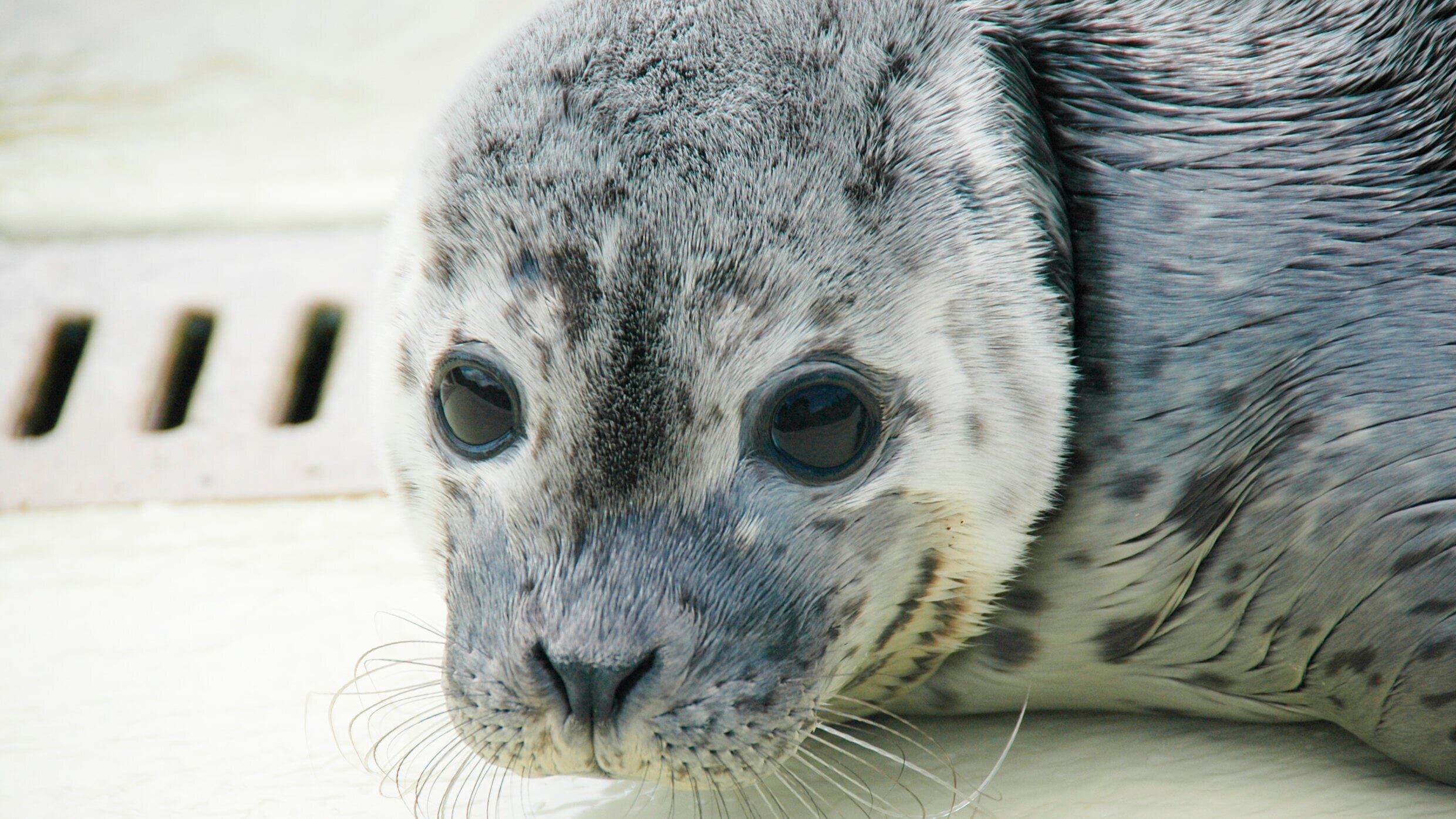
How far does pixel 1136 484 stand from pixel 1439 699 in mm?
429

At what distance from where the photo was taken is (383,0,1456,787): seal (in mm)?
1609

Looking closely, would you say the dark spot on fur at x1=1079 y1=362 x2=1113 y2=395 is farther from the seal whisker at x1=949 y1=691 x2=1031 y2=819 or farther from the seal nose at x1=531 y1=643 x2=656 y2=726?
the seal nose at x1=531 y1=643 x2=656 y2=726

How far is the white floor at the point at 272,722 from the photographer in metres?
1.80

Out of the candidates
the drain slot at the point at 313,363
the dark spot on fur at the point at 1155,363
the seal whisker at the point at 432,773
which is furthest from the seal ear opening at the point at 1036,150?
the drain slot at the point at 313,363

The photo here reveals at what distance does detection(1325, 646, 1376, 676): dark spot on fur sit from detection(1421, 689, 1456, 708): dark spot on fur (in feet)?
0.24

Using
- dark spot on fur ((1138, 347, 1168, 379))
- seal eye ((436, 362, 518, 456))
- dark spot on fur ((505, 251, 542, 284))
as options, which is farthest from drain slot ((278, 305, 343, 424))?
dark spot on fur ((1138, 347, 1168, 379))

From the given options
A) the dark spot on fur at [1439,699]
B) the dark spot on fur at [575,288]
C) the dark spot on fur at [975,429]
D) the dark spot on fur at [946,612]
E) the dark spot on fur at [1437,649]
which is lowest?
the dark spot on fur at [1439,699]

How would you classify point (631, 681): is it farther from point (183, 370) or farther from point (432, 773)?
point (183, 370)

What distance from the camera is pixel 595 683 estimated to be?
5.04ft

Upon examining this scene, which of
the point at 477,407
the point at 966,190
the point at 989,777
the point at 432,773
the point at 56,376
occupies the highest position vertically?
the point at 966,190

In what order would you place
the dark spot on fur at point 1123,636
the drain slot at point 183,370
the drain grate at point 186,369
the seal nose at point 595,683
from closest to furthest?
1. the seal nose at point 595,683
2. the dark spot on fur at point 1123,636
3. the drain grate at point 186,369
4. the drain slot at point 183,370

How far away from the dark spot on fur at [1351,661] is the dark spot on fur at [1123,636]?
22 cm

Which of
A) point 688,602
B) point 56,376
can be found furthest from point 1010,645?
point 56,376

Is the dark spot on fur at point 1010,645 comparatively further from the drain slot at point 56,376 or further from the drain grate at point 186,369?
the drain slot at point 56,376
